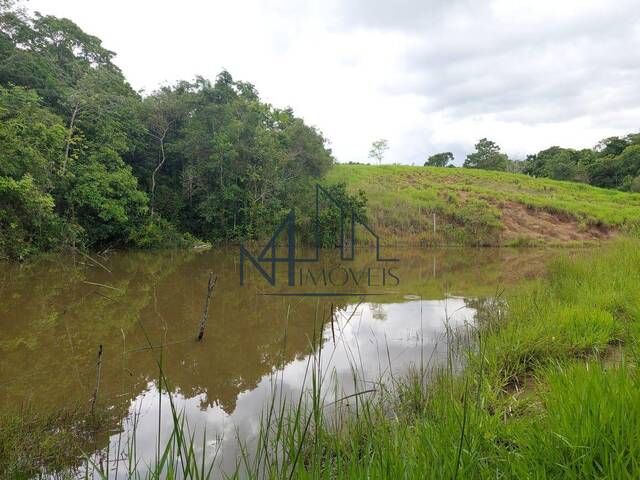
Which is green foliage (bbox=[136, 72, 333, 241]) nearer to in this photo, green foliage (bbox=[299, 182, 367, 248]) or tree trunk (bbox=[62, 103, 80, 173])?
green foliage (bbox=[299, 182, 367, 248])

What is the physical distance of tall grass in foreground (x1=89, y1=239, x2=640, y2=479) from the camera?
3.54ft

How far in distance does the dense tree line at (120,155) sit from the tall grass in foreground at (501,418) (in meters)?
9.48

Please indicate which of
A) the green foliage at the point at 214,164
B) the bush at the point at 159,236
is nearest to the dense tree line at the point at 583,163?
the green foliage at the point at 214,164

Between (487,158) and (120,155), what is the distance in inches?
1310

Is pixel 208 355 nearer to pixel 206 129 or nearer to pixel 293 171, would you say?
pixel 206 129

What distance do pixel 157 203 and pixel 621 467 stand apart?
52.4 feet

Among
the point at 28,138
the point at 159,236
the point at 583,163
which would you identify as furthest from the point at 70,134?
the point at 583,163

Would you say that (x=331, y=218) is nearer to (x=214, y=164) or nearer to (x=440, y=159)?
(x=214, y=164)

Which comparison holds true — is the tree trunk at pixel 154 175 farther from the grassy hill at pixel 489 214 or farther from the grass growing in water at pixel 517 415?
the grass growing in water at pixel 517 415

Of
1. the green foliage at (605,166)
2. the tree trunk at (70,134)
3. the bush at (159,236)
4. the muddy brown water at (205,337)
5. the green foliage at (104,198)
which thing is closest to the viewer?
the muddy brown water at (205,337)

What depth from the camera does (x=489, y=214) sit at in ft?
57.3

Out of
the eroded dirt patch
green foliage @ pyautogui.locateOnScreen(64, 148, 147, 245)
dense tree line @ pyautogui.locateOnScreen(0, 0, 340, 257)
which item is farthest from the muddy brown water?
the eroded dirt patch

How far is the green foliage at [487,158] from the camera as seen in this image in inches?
1391

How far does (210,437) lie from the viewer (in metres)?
2.32
